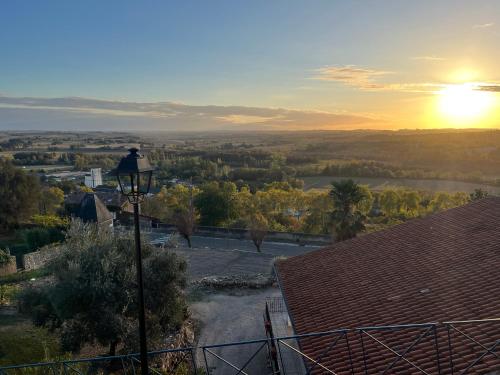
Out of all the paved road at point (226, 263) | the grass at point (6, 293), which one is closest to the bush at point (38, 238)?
the paved road at point (226, 263)

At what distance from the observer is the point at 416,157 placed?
90500 millimetres

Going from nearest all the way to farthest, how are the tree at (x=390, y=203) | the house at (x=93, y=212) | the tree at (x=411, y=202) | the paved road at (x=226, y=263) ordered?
the paved road at (x=226, y=263) < the house at (x=93, y=212) < the tree at (x=411, y=202) < the tree at (x=390, y=203)

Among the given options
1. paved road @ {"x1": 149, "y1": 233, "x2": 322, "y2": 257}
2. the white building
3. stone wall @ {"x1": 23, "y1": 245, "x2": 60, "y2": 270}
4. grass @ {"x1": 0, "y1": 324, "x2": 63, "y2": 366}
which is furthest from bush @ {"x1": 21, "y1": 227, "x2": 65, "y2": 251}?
the white building

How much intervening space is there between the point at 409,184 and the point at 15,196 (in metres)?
55.7

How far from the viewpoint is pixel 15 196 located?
1475 inches

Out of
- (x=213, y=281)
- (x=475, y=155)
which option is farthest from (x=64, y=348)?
(x=475, y=155)

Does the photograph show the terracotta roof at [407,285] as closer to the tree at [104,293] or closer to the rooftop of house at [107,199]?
the tree at [104,293]

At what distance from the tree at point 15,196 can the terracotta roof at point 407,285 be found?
3054 centimetres

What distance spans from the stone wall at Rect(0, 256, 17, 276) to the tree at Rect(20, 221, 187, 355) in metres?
13.8

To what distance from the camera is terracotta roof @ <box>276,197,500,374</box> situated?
7.97m

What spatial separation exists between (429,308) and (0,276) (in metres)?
23.0

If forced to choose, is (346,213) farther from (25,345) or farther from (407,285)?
(25,345)

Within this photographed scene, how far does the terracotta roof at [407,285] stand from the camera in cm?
797

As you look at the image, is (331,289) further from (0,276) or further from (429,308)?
(0,276)
